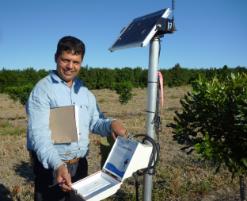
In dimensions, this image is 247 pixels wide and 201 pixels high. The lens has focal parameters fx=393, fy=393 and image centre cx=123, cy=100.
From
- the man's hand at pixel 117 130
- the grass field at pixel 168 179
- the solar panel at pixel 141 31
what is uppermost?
the solar panel at pixel 141 31

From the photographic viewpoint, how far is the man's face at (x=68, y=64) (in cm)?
272

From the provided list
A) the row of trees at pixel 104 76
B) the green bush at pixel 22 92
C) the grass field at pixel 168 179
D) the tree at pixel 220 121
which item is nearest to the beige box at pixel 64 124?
the tree at pixel 220 121

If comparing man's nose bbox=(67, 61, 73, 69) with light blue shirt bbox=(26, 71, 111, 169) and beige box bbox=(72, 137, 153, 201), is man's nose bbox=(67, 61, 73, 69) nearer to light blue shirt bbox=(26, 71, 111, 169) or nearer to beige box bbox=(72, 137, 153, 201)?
light blue shirt bbox=(26, 71, 111, 169)

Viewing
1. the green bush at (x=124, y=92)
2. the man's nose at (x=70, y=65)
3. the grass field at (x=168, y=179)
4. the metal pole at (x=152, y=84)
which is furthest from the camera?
the green bush at (x=124, y=92)

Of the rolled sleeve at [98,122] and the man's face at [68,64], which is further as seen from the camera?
the rolled sleeve at [98,122]

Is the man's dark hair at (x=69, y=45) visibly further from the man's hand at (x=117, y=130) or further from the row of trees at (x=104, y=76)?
the row of trees at (x=104, y=76)

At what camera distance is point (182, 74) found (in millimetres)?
48500

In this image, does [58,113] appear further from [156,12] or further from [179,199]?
[179,199]

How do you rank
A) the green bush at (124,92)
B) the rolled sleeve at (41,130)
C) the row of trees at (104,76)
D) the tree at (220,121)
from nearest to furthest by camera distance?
the rolled sleeve at (41,130) < the tree at (220,121) < the green bush at (124,92) < the row of trees at (104,76)

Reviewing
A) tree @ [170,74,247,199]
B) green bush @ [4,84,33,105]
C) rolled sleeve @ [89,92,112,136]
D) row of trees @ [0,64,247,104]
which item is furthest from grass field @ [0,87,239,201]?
row of trees @ [0,64,247,104]

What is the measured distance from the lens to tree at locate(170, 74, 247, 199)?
3.22 m

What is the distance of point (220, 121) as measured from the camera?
11.0ft

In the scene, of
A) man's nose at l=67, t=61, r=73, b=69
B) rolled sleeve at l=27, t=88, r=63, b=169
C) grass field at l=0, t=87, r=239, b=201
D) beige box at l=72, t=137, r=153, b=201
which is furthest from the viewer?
grass field at l=0, t=87, r=239, b=201

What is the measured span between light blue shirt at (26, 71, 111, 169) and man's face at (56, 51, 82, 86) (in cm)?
7
